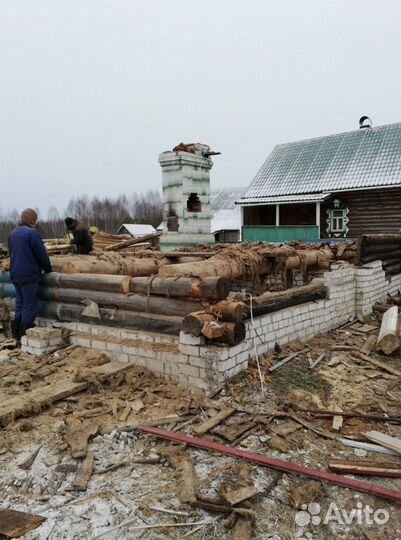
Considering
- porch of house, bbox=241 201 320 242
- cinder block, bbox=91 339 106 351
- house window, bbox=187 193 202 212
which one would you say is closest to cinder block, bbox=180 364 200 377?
cinder block, bbox=91 339 106 351

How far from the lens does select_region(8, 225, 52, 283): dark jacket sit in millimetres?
6123

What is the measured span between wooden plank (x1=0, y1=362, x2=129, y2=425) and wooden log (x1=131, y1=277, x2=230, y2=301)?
1006 millimetres

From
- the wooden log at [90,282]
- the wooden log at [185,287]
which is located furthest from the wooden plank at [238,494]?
the wooden log at [90,282]

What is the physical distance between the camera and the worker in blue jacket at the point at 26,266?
6137 millimetres

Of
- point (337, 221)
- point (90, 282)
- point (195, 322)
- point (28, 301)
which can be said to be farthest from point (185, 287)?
point (337, 221)

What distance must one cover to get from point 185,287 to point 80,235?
4378 mm

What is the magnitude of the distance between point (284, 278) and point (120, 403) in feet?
13.5

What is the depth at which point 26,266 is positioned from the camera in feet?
20.2

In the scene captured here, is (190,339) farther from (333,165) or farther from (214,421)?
(333,165)

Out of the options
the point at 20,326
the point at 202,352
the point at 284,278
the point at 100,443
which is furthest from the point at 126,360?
the point at 284,278

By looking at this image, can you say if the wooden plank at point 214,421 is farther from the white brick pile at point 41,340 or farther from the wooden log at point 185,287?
the white brick pile at point 41,340

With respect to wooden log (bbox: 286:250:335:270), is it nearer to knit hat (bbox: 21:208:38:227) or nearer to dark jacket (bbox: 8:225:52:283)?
dark jacket (bbox: 8:225:52:283)

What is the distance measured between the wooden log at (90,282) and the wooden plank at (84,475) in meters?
2.41

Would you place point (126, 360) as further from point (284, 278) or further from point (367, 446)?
point (284, 278)
